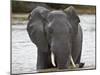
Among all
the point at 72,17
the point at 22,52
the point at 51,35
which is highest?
the point at 72,17

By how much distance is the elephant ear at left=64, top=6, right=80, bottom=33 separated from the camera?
2447 mm

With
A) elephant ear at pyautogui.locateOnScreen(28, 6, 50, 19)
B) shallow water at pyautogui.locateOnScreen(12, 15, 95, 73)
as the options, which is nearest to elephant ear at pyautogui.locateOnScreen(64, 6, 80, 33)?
elephant ear at pyautogui.locateOnScreen(28, 6, 50, 19)

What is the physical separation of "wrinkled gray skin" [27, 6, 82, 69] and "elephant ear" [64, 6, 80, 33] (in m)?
0.01

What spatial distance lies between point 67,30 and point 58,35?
12 cm

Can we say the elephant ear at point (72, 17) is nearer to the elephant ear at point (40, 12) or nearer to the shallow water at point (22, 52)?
the elephant ear at point (40, 12)

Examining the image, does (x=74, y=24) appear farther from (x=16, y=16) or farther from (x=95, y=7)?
(x=16, y=16)

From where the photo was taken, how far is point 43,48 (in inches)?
92.1

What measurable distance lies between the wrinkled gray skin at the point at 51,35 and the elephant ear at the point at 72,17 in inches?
0.4

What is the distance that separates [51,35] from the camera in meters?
2.36

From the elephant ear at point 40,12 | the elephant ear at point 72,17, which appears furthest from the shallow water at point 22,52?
the elephant ear at point 72,17

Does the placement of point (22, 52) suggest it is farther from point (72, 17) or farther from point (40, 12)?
point (72, 17)

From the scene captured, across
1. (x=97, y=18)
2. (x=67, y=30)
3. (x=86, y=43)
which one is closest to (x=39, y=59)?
(x=67, y=30)

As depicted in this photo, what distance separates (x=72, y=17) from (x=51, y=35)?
1.08 ft

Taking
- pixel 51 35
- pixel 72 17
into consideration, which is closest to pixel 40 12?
pixel 51 35
